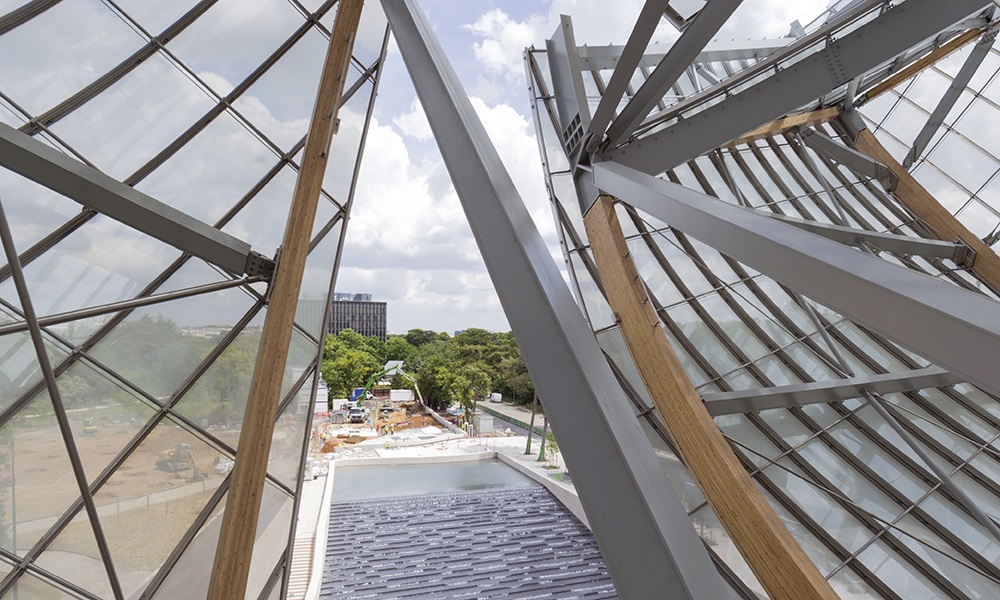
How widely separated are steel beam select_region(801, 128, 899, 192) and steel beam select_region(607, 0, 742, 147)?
2148cm

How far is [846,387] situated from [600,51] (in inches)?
503

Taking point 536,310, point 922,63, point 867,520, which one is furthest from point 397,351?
point 536,310

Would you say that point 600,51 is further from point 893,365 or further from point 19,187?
point 893,365

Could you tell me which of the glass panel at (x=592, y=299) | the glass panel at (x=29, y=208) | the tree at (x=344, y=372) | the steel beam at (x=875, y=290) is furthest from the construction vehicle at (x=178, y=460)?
the tree at (x=344, y=372)

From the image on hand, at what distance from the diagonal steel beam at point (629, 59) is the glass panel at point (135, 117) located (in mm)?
8395

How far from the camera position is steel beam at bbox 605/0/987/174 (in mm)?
7141

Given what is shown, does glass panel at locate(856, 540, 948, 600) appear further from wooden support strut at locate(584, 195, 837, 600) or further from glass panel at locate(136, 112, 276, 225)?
glass panel at locate(136, 112, 276, 225)

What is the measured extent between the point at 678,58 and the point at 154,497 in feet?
37.8

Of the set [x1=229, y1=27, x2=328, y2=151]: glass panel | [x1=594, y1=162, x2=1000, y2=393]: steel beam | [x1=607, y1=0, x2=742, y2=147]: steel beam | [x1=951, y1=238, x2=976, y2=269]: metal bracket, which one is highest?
[x1=229, y1=27, x2=328, y2=151]: glass panel

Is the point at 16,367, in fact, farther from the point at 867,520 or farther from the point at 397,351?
the point at 397,351

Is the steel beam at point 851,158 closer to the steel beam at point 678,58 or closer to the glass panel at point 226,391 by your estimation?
the steel beam at point 678,58

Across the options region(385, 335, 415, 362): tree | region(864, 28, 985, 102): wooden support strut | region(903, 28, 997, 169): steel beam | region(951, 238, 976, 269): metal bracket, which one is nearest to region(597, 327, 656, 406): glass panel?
region(951, 238, 976, 269): metal bracket

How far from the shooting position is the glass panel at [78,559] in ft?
30.1

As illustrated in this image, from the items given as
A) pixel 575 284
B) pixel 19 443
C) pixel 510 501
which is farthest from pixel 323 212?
pixel 510 501
